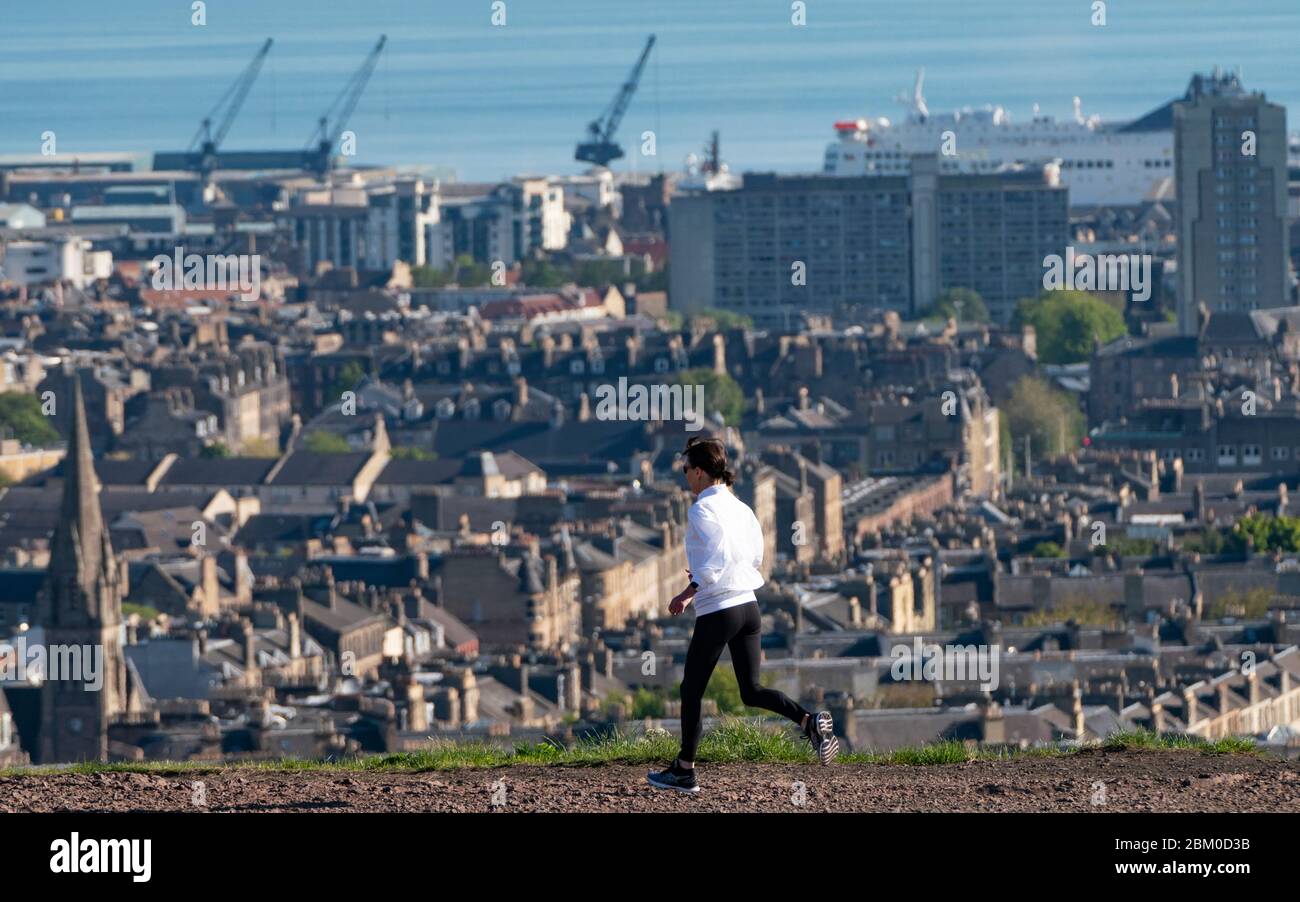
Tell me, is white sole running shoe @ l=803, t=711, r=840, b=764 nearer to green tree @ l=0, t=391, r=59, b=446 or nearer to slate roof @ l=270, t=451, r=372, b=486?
slate roof @ l=270, t=451, r=372, b=486

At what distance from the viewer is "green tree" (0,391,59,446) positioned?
104812 millimetres

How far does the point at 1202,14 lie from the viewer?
16588 centimetres

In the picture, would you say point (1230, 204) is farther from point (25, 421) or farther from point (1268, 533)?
point (1268, 533)

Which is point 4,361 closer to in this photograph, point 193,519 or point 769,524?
point 193,519

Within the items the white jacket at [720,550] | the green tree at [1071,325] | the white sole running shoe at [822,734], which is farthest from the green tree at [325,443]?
the white jacket at [720,550]

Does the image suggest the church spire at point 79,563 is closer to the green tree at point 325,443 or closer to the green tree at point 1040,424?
the green tree at point 325,443

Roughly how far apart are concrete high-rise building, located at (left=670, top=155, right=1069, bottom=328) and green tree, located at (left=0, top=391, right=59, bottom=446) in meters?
50.6

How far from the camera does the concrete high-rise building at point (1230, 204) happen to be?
11719 centimetres

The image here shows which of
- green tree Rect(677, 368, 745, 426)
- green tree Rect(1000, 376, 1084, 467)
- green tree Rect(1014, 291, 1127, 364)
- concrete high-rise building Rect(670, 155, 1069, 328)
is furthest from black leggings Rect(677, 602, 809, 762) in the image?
concrete high-rise building Rect(670, 155, 1069, 328)

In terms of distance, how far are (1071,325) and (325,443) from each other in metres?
37.3

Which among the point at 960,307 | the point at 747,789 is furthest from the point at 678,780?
the point at 960,307

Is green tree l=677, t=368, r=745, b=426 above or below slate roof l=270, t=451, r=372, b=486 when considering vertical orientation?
above

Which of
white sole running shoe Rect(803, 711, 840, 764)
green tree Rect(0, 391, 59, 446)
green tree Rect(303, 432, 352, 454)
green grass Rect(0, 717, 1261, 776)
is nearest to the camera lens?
white sole running shoe Rect(803, 711, 840, 764)
